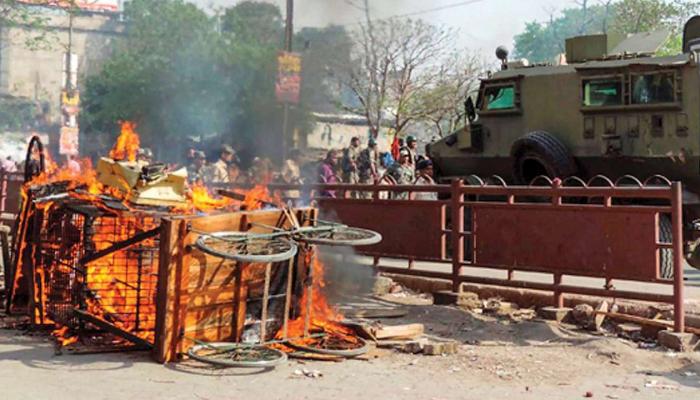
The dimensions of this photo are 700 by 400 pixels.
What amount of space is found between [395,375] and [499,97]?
22.7 feet

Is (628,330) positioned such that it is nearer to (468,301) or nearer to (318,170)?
(468,301)

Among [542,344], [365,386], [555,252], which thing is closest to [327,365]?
[365,386]

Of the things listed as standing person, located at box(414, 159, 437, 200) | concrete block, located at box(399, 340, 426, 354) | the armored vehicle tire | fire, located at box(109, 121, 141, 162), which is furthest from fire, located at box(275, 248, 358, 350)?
standing person, located at box(414, 159, 437, 200)

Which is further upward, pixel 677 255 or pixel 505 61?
pixel 505 61

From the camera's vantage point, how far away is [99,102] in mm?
28172

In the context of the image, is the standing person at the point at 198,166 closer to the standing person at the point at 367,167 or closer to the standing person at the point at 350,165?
the standing person at the point at 350,165

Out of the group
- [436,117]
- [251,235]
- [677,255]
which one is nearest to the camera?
[251,235]

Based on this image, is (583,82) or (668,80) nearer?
(668,80)

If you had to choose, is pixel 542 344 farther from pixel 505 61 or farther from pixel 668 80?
pixel 505 61

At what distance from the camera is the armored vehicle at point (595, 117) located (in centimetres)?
960

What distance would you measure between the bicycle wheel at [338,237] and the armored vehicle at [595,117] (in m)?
4.95

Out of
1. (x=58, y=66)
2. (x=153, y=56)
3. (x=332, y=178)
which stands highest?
(x=58, y=66)

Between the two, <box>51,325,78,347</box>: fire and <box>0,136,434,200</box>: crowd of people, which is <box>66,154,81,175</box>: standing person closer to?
<box>0,136,434,200</box>: crowd of people

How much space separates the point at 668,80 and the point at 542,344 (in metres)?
4.76
